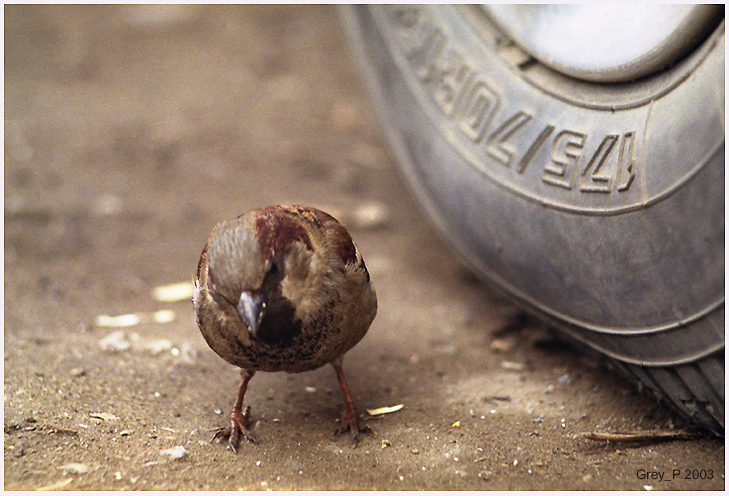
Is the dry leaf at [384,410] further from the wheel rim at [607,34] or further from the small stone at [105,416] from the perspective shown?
the wheel rim at [607,34]

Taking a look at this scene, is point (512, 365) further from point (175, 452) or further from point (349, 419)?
point (175, 452)

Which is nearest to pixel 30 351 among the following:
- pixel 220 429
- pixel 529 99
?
pixel 220 429

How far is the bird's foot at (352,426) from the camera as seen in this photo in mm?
2750

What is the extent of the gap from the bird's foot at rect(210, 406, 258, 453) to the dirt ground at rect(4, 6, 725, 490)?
42 mm

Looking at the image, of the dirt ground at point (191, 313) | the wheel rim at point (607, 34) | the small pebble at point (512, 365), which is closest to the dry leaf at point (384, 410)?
the dirt ground at point (191, 313)

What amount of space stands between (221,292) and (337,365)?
2.30 ft

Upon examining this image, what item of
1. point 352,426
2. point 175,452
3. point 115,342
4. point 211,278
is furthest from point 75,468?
point 115,342

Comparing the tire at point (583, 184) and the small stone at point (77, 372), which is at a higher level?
the tire at point (583, 184)

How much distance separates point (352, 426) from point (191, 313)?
142 cm

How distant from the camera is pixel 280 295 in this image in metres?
2.47

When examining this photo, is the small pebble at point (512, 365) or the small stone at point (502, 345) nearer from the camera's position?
the small pebble at point (512, 365)

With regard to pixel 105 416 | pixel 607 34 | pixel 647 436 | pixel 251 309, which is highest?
pixel 607 34

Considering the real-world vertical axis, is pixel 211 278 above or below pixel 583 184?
below

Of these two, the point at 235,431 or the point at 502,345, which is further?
the point at 502,345
